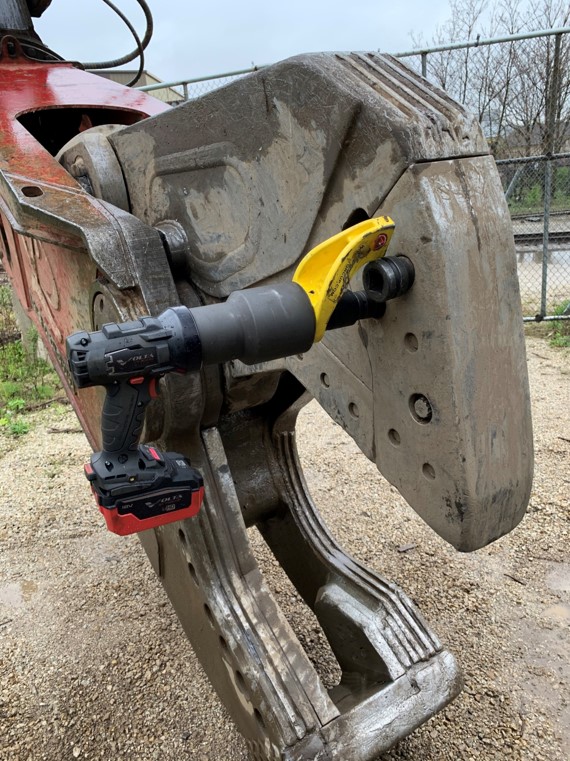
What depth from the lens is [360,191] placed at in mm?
1033

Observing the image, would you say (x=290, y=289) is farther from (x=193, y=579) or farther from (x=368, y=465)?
(x=368, y=465)

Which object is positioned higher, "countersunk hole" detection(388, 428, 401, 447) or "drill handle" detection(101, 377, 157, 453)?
"drill handle" detection(101, 377, 157, 453)

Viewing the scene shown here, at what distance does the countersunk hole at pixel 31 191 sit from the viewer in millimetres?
1553

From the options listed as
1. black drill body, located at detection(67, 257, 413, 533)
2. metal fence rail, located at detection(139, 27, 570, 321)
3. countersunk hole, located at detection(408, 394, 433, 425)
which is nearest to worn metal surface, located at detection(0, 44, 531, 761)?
countersunk hole, located at detection(408, 394, 433, 425)

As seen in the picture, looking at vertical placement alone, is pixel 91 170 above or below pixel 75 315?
above

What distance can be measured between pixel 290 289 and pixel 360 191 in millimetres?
208

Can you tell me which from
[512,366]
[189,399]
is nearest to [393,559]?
[189,399]

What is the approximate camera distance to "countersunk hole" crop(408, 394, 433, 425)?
1.03 metres

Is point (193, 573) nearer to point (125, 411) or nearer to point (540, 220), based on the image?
point (125, 411)

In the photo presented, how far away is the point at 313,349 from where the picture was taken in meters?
1.29

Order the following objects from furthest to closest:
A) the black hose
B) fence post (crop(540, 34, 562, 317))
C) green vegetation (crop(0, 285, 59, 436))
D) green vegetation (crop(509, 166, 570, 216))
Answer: green vegetation (crop(509, 166, 570, 216)), fence post (crop(540, 34, 562, 317)), green vegetation (crop(0, 285, 59, 436)), the black hose

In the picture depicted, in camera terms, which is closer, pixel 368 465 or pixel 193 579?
pixel 193 579

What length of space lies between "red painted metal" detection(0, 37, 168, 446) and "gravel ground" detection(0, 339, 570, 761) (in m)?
0.97

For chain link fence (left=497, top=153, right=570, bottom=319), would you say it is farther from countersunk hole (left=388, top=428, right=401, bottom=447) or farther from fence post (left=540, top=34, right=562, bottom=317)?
countersunk hole (left=388, top=428, right=401, bottom=447)
